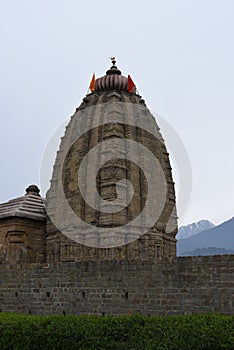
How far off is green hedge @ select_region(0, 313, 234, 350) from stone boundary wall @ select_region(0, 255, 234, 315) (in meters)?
0.99

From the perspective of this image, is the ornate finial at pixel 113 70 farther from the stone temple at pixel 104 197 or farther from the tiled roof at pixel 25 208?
the tiled roof at pixel 25 208

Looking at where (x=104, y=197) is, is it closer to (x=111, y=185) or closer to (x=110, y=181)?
(x=111, y=185)

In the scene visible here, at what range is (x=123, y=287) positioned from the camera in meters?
10.6

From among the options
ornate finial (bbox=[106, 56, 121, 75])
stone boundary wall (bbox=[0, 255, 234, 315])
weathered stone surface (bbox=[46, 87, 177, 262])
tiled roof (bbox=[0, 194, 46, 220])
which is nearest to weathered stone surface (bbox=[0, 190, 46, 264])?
tiled roof (bbox=[0, 194, 46, 220])

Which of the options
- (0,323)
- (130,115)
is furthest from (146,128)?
(0,323)

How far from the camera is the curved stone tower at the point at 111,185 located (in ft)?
58.1

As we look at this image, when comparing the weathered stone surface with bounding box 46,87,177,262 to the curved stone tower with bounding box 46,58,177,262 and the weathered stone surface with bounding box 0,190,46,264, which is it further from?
the weathered stone surface with bounding box 0,190,46,264

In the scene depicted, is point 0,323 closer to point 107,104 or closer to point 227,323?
point 227,323

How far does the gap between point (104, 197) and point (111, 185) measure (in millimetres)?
605

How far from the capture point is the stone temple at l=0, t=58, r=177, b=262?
58.3 ft

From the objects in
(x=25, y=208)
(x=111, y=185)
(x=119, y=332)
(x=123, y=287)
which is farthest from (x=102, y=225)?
(x=119, y=332)

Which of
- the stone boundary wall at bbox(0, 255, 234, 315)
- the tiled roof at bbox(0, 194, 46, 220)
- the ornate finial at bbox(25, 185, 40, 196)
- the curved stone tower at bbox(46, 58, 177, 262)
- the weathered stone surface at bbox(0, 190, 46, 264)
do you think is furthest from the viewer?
the ornate finial at bbox(25, 185, 40, 196)

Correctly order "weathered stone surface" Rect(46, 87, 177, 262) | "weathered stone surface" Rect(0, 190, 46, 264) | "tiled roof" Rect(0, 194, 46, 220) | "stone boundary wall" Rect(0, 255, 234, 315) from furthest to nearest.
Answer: "tiled roof" Rect(0, 194, 46, 220), "weathered stone surface" Rect(0, 190, 46, 264), "weathered stone surface" Rect(46, 87, 177, 262), "stone boundary wall" Rect(0, 255, 234, 315)

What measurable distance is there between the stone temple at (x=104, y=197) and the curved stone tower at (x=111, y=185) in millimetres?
41
